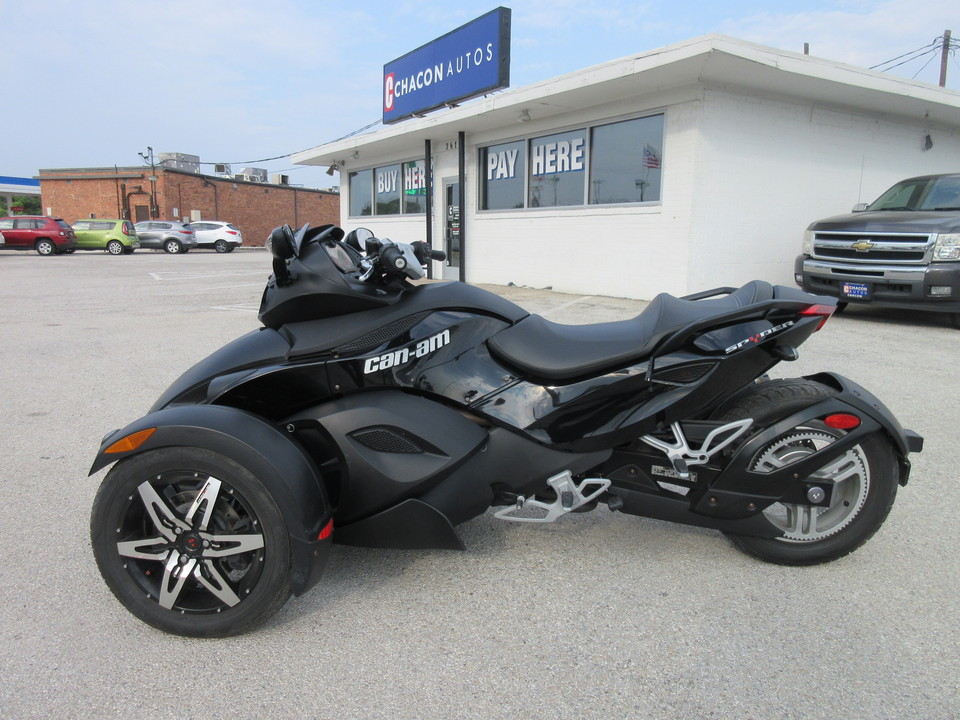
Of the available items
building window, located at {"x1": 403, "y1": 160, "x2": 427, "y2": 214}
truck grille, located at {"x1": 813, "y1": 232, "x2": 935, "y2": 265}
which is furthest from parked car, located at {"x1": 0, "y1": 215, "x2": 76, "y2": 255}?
truck grille, located at {"x1": 813, "y1": 232, "x2": 935, "y2": 265}

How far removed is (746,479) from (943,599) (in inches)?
34.4

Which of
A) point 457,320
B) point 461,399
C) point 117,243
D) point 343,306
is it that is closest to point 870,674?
point 461,399

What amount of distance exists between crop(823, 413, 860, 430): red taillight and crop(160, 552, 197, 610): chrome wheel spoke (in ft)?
7.55

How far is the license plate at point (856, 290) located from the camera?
8383 millimetres

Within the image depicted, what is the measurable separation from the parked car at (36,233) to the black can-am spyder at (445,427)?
31.4 m

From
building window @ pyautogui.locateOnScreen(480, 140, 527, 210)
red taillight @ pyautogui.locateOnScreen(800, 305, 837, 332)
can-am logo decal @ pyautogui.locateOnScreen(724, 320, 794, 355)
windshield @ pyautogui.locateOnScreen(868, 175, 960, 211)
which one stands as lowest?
can-am logo decal @ pyautogui.locateOnScreen(724, 320, 794, 355)

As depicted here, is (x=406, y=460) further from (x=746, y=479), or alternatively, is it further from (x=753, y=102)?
(x=753, y=102)

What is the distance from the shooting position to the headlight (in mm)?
7728

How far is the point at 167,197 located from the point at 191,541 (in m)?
46.0

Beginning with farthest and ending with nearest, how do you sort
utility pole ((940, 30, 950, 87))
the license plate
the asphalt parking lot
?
utility pole ((940, 30, 950, 87)) → the license plate → the asphalt parking lot

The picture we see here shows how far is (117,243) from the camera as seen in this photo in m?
30.7

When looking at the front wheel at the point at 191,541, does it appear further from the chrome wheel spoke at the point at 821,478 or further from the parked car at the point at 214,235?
the parked car at the point at 214,235

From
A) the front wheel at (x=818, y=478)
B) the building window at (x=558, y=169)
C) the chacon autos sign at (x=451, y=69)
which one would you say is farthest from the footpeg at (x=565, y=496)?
the chacon autos sign at (x=451, y=69)

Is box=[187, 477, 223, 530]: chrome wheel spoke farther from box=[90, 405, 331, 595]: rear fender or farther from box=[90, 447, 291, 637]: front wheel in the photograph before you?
box=[90, 405, 331, 595]: rear fender
